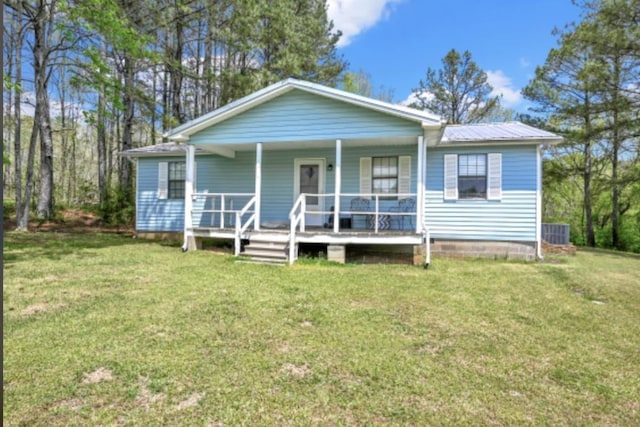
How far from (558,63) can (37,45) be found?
21273mm

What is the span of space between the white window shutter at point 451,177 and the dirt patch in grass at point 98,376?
29.6ft

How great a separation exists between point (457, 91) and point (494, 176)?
13570mm

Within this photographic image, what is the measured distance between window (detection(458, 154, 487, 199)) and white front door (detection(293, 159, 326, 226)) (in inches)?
158

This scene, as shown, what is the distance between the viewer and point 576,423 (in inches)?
104

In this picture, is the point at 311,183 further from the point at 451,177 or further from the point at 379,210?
the point at 451,177

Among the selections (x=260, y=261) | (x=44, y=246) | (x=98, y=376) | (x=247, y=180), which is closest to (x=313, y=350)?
(x=98, y=376)

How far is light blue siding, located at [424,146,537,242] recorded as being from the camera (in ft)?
31.6

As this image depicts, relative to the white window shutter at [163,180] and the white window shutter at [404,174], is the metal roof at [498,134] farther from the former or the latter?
the white window shutter at [163,180]

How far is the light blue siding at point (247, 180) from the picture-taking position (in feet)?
35.1

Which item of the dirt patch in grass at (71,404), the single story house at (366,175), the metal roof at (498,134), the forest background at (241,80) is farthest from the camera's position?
the forest background at (241,80)

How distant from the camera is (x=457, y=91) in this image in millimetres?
21312

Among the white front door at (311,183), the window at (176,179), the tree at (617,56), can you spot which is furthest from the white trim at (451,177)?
the window at (176,179)

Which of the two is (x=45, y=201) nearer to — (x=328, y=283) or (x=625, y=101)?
(x=328, y=283)

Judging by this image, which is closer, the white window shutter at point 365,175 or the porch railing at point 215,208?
Answer: the white window shutter at point 365,175
